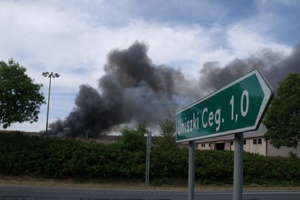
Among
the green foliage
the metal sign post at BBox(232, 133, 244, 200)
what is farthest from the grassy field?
the metal sign post at BBox(232, 133, 244, 200)

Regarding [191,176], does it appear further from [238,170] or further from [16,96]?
[16,96]

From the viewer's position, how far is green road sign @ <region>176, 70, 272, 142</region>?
178cm

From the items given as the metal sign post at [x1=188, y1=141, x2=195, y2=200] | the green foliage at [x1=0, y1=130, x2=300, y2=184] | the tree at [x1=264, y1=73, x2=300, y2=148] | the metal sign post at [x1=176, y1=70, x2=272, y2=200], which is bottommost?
the green foliage at [x1=0, y1=130, x2=300, y2=184]

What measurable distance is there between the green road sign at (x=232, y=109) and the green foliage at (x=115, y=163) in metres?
19.5

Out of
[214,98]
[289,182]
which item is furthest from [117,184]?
[214,98]

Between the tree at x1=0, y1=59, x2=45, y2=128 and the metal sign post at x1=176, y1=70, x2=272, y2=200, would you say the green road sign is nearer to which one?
the metal sign post at x1=176, y1=70, x2=272, y2=200

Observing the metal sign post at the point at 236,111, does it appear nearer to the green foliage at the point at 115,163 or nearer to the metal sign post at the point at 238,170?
the metal sign post at the point at 238,170

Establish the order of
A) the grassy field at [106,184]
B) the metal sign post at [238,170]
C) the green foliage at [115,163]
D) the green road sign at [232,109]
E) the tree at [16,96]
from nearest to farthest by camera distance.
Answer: the green road sign at [232,109]
the metal sign post at [238,170]
the grassy field at [106,184]
the green foliage at [115,163]
the tree at [16,96]

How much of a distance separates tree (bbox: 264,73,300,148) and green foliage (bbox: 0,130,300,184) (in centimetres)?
630

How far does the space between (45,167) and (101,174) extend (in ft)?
11.4

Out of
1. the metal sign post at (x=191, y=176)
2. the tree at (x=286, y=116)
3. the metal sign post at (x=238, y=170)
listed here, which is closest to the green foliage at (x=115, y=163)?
the tree at (x=286, y=116)

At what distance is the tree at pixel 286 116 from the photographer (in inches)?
1234

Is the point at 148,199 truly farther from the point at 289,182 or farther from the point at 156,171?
the point at 289,182

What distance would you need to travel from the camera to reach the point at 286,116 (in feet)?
104
